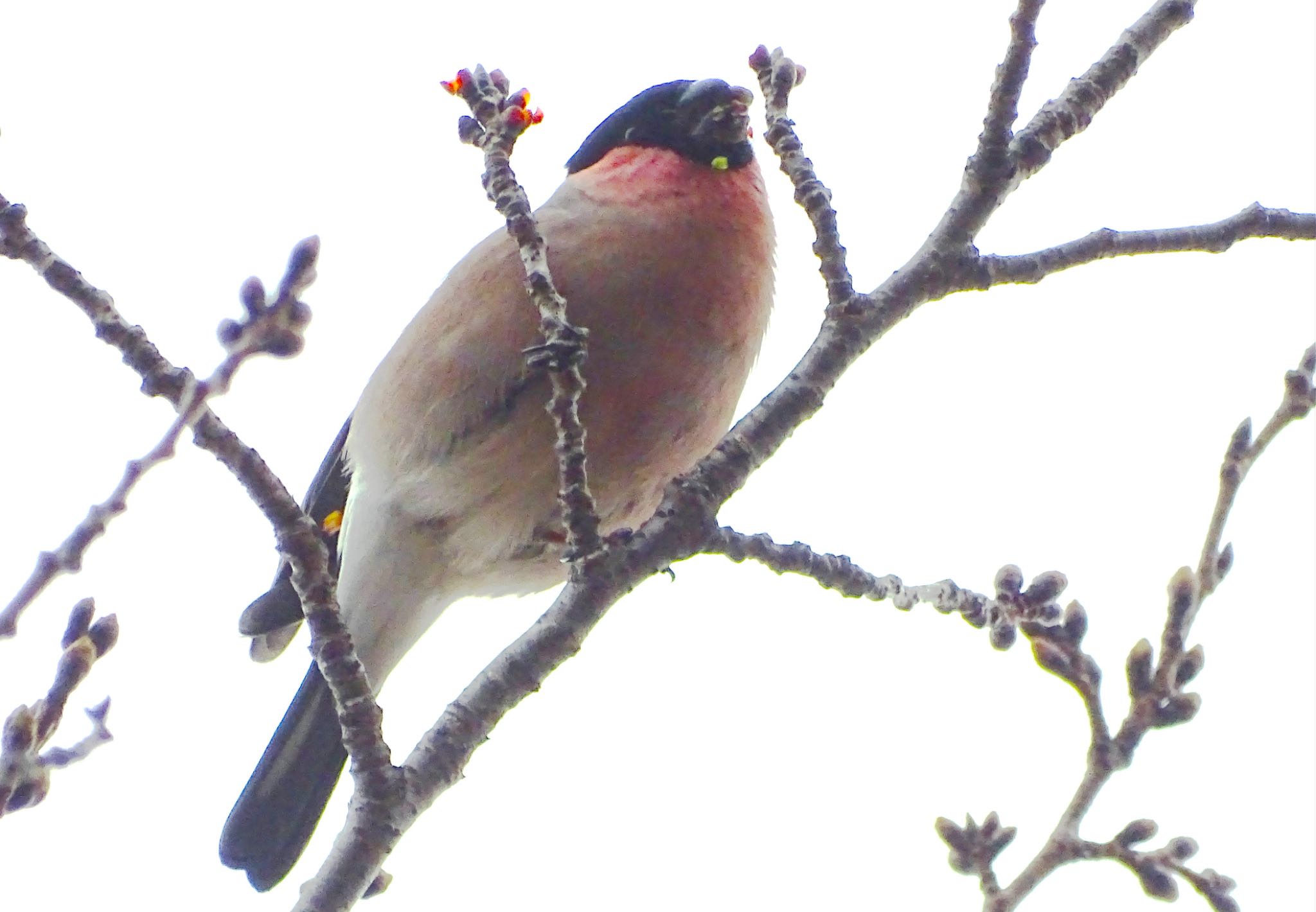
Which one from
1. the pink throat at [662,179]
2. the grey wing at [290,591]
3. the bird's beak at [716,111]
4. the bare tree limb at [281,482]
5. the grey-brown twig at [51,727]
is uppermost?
the bird's beak at [716,111]

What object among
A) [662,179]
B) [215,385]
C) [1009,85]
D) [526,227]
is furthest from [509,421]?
[215,385]

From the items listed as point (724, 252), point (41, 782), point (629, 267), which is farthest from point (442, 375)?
point (41, 782)

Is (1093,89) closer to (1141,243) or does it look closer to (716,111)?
(1141,243)

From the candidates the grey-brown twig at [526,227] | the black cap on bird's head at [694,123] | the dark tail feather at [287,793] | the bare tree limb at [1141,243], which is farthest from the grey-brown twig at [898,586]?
the black cap on bird's head at [694,123]

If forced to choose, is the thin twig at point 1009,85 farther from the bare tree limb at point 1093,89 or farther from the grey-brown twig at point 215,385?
the grey-brown twig at point 215,385

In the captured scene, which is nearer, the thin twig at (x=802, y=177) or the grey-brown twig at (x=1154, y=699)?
the grey-brown twig at (x=1154, y=699)
